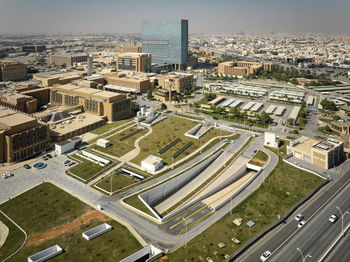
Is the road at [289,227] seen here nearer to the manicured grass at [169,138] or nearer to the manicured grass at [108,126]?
the manicured grass at [169,138]

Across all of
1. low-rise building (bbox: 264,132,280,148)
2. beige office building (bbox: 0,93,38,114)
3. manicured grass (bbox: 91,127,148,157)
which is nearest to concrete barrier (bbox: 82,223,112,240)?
manicured grass (bbox: 91,127,148,157)

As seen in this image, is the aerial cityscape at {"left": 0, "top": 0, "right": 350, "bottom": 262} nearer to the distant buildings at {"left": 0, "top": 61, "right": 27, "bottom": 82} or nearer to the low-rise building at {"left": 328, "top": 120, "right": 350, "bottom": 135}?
the low-rise building at {"left": 328, "top": 120, "right": 350, "bottom": 135}

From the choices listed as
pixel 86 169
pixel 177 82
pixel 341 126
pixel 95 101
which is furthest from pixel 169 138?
pixel 177 82

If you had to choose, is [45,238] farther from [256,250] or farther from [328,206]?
[328,206]

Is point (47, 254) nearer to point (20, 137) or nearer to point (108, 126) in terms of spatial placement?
point (20, 137)

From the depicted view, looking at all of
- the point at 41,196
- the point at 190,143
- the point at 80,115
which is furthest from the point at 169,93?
the point at 41,196

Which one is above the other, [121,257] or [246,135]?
[246,135]
